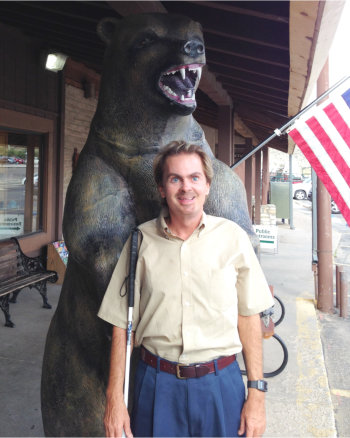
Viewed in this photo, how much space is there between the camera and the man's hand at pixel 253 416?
1.50 meters

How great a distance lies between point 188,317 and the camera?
1.51m

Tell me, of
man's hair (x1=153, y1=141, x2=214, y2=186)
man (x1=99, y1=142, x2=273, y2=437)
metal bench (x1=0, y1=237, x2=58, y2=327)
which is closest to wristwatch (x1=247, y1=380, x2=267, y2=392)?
man (x1=99, y1=142, x2=273, y2=437)

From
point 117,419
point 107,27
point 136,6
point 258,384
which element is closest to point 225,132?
point 136,6

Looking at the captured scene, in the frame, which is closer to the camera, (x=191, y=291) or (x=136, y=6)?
(x=191, y=291)

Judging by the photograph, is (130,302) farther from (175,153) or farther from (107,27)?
(107,27)

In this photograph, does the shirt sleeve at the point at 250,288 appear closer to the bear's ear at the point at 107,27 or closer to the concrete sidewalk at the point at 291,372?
the bear's ear at the point at 107,27

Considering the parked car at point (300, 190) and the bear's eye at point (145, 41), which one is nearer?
the bear's eye at point (145, 41)

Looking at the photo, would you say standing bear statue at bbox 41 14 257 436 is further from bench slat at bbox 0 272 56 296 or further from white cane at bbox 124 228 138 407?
bench slat at bbox 0 272 56 296

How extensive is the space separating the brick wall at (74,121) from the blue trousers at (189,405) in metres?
6.16

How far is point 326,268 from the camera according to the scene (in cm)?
592

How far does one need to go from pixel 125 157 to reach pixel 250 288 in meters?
0.72

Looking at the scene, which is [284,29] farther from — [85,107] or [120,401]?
[85,107]

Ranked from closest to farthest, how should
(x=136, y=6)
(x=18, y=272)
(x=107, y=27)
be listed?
1. (x=107, y=27)
2. (x=136, y=6)
3. (x=18, y=272)

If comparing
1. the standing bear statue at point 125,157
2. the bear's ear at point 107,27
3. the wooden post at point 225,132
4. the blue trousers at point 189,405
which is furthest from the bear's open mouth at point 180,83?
the wooden post at point 225,132
